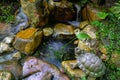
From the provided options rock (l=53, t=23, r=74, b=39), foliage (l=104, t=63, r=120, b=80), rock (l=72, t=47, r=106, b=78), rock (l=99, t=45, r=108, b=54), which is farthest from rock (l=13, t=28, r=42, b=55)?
foliage (l=104, t=63, r=120, b=80)

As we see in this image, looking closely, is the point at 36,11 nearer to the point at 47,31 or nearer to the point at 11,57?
the point at 47,31

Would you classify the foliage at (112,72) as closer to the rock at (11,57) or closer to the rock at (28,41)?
the rock at (28,41)

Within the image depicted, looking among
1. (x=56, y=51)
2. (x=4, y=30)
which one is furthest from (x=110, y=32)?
(x=4, y=30)

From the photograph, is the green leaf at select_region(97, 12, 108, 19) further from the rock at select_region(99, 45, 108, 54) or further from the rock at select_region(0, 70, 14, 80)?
the rock at select_region(0, 70, 14, 80)

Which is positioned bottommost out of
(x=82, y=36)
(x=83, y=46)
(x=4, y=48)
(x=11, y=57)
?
(x=11, y=57)

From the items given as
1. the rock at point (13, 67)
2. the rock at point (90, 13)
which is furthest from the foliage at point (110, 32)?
the rock at point (13, 67)

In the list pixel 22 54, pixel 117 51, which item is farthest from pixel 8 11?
pixel 117 51

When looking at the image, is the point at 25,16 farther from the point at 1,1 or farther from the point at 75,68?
the point at 75,68
